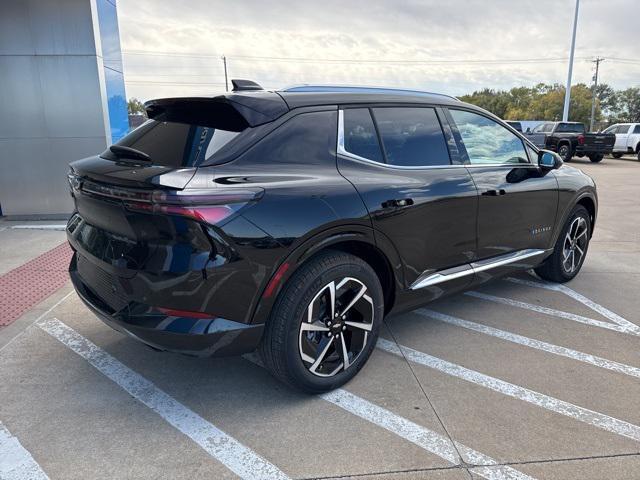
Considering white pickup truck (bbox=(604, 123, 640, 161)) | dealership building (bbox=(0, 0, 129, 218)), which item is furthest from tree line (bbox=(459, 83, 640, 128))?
dealership building (bbox=(0, 0, 129, 218))

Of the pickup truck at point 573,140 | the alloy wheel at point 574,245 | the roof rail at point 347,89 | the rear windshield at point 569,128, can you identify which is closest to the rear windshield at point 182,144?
the roof rail at point 347,89

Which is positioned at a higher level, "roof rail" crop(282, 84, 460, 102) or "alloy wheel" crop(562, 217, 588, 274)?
"roof rail" crop(282, 84, 460, 102)

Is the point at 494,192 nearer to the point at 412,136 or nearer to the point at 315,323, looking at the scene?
the point at 412,136

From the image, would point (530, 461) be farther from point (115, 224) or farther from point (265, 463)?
point (115, 224)

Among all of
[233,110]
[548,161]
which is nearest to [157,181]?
[233,110]

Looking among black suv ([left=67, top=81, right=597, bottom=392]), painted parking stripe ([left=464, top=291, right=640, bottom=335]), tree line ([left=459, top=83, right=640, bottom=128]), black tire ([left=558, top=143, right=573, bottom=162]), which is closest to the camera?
black suv ([left=67, top=81, right=597, bottom=392])

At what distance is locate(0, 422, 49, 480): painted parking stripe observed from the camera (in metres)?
2.25

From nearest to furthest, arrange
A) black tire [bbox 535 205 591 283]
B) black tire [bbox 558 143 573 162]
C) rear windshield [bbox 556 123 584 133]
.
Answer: black tire [bbox 535 205 591 283] < black tire [bbox 558 143 573 162] < rear windshield [bbox 556 123 584 133]

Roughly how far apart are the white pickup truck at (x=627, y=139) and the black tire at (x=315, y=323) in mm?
24439

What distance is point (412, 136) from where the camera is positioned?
3332 mm

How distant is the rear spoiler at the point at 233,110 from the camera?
8.55 ft

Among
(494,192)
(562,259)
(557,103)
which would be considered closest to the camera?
(494,192)

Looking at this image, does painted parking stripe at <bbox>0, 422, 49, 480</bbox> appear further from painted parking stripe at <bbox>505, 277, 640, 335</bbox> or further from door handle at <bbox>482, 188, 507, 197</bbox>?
painted parking stripe at <bbox>505, 277, 640, 335</bbox>

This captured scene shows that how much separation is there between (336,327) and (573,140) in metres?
22.5
